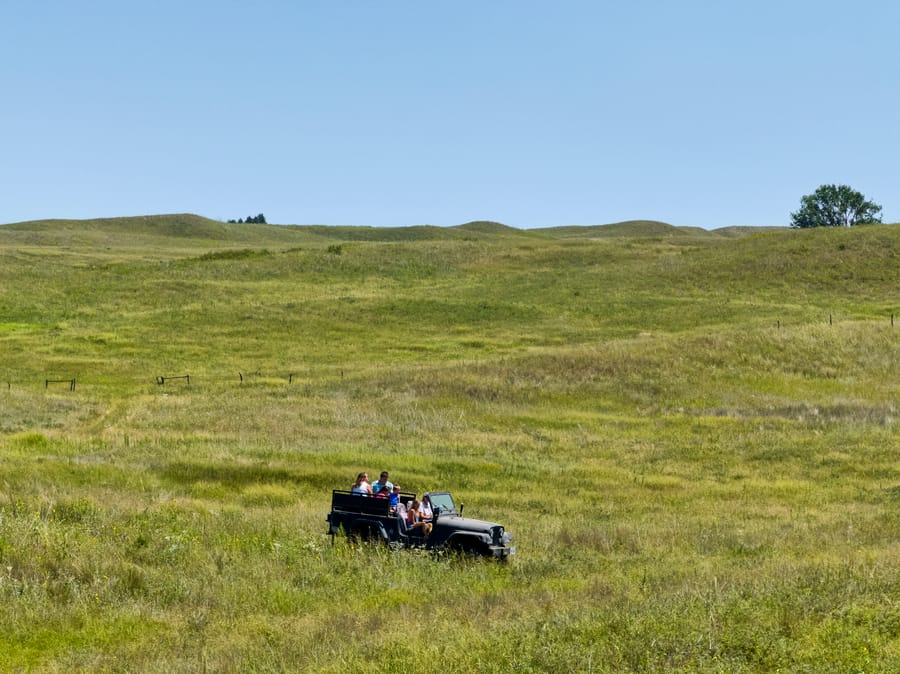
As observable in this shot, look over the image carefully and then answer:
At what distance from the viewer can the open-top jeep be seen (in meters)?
16.4

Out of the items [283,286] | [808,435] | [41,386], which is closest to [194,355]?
[41,386]

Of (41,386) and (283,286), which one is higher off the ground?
(283,286)

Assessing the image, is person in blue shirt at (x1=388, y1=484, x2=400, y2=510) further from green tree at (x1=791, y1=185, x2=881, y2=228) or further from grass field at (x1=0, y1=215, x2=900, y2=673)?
green tree at (x1=791, y1=185, x2=881, y2=228)

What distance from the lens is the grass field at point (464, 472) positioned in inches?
423

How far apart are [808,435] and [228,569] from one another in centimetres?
2691

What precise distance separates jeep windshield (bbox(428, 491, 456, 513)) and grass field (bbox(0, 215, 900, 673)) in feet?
5.08

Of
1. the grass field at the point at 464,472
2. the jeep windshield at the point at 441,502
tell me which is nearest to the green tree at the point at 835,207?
the grass field at the point at 464,472

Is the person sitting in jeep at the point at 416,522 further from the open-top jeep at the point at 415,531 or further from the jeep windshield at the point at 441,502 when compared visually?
the jeep windshield at the point at 441,502

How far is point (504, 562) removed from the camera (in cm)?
1616

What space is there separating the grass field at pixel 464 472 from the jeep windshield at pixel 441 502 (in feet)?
5.08

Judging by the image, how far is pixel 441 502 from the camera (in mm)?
18047

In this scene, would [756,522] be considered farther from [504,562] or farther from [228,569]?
[228,569]

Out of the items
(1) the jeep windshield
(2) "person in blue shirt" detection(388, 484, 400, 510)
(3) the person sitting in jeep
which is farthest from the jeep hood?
(2) "person in blue shirt" detection(388, 484, 400, 510)

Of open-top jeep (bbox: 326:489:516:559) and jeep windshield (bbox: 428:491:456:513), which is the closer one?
open-top jeep (bbox: 326:489:516:559)
